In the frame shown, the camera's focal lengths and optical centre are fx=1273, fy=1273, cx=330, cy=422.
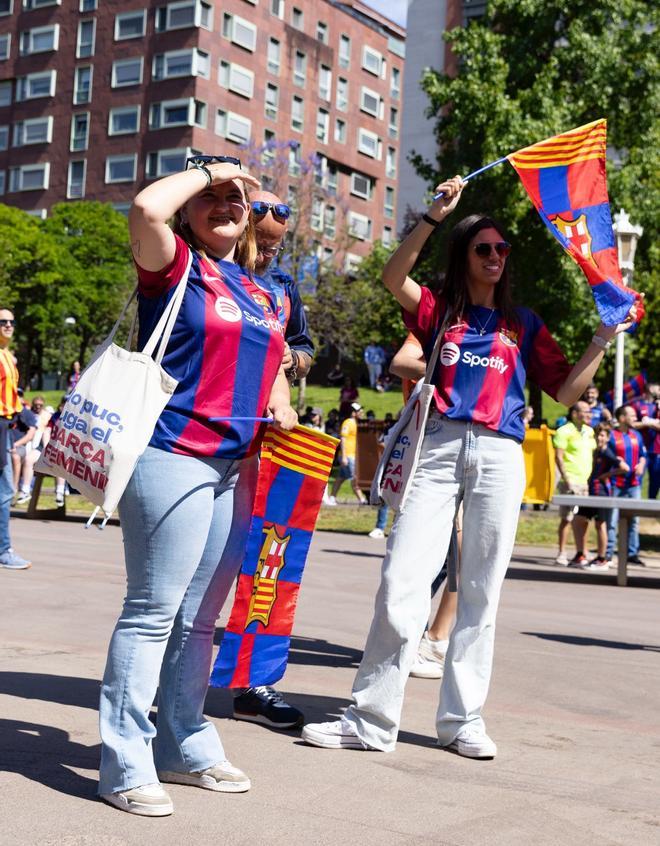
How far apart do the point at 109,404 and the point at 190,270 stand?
51 cm

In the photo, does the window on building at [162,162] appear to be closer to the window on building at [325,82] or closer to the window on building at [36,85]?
the window on building at [36,85]

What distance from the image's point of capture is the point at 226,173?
13.3 feet

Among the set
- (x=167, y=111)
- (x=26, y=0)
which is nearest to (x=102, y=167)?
(x=167, y=111)

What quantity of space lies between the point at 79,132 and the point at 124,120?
384 cm

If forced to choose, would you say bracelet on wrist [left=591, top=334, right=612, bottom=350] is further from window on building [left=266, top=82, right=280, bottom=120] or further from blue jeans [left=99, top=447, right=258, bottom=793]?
window on building [left=266, top=82, right=280, bottom=120]

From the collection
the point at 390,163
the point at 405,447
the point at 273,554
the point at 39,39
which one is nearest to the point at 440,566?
the point at 405,447

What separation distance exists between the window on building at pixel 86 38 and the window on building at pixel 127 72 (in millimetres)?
2496

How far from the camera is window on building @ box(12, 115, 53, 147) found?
75625mm

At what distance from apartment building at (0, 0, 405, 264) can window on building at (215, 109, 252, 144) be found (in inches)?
2.2

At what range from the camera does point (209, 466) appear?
410 centimetres

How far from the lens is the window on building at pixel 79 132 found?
74.2m

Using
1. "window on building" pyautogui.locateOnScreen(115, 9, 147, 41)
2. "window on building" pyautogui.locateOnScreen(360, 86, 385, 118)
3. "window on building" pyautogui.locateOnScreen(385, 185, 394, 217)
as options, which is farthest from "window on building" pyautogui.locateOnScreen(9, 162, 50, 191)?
"window on building" pyautogui.locateOnScreen(385, 185, 394, 217)

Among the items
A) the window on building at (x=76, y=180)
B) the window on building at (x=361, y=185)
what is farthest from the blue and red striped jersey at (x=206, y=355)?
the window on building at (x=361, y=185)

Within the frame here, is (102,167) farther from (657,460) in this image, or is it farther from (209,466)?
(209,466)
